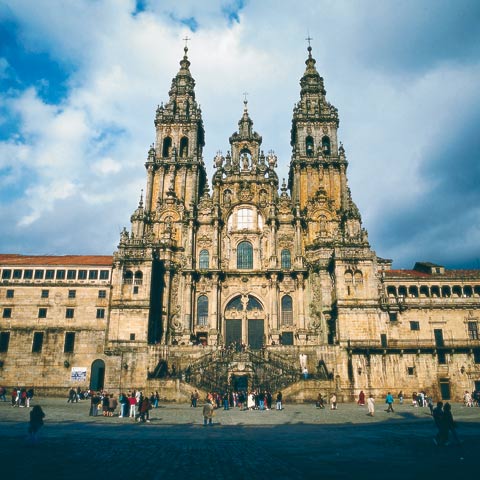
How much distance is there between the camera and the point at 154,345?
4278 cm

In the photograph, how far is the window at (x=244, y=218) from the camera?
53.3 metres

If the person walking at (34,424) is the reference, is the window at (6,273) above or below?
above

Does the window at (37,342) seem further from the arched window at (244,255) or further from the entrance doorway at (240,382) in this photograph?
the arched window at (244,255)

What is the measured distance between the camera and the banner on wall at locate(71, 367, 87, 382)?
152 ft

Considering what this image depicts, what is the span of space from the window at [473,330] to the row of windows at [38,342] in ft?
140

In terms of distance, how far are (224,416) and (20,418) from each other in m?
12.2

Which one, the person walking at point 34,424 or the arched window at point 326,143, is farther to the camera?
the arched window at point 326,143

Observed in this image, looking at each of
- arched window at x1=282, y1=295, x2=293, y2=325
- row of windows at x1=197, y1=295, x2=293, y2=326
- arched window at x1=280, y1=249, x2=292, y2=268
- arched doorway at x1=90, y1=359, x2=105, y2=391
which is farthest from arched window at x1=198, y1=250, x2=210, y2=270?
arched doorway at x1=90, y1=359, x2=105, y2=391

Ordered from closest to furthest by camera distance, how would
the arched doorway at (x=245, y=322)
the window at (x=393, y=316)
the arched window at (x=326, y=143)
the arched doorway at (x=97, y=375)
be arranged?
the window at (x=393, y=316), the arched doorway at (x=97, y=375), the arched doorway at (x=245, y=322), the arched window at (x=326, y=143)

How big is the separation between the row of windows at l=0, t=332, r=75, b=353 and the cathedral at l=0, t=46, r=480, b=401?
111 millimetres

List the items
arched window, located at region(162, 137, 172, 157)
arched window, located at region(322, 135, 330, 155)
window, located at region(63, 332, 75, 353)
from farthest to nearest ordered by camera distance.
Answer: arched window, located at region(162, 137, 172, 157) < arched window, located at region(322, 135, 330, 155) < window, located at region(63, 332, 75, 353)

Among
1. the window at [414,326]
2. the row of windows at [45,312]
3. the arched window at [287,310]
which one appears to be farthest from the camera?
the arched window at [287,310]

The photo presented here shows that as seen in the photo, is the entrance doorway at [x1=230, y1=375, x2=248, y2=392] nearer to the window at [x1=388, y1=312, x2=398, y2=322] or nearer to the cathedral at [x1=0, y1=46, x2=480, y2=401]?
the cathedral at [x1=0, y1=46, x2=480, y2=401]

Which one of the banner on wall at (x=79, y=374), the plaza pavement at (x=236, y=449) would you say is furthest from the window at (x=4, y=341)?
Answer: the plaza pavement at (x=236, y=449)
